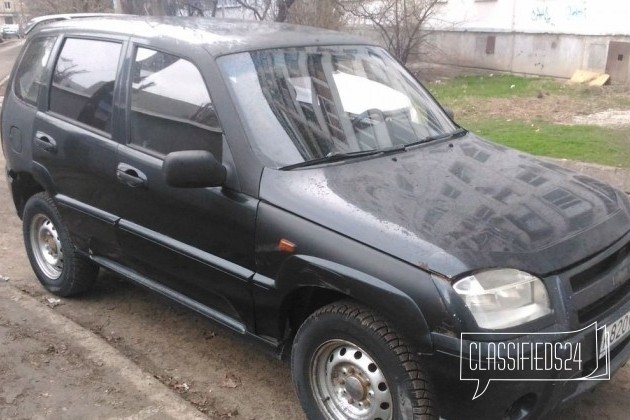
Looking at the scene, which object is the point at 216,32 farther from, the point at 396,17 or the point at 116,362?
the point at 396,17

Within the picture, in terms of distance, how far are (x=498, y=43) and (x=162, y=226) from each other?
1616 centimetres

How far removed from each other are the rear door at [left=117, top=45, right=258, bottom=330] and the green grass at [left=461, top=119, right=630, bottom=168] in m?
4.97

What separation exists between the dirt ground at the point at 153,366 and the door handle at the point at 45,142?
43.5 inches

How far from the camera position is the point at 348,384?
2961mm

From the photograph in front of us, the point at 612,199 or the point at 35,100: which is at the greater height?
the point at 35,100

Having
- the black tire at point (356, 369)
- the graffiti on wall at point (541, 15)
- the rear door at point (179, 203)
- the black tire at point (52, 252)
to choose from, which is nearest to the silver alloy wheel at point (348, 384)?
the black tire at point (356, 369)

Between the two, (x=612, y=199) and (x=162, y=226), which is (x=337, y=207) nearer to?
(x=162, y=226)

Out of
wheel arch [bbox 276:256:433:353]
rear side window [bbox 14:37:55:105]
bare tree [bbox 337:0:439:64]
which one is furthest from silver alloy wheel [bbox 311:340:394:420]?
bare tree [bbox 337:0:439:64]

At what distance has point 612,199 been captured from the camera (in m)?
→ 3.33

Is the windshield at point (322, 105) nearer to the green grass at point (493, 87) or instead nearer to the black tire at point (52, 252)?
the black tire at point (52, 252)

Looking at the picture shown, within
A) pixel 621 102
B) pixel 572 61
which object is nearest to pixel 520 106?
pixel 621 102

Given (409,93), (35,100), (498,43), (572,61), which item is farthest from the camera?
(498,43)

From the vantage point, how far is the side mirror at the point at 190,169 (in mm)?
3115

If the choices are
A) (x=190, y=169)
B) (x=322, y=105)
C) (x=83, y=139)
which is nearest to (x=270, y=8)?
(x=83, y=139)
